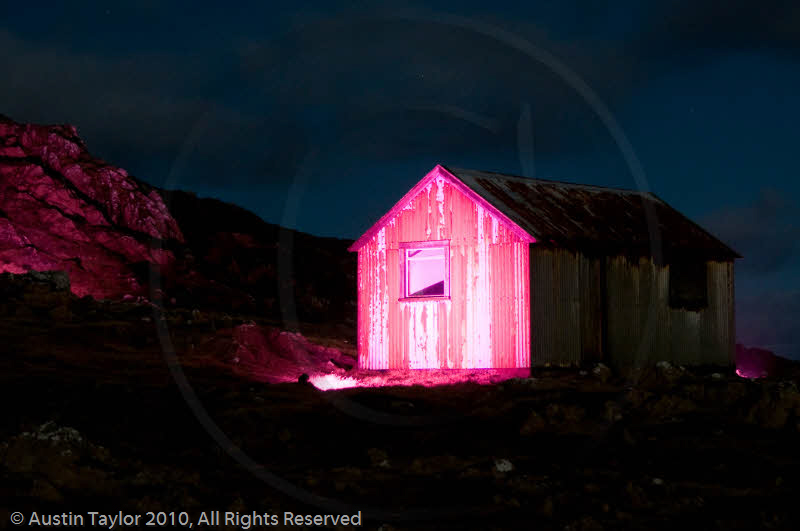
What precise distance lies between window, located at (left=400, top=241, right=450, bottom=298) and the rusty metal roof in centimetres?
200

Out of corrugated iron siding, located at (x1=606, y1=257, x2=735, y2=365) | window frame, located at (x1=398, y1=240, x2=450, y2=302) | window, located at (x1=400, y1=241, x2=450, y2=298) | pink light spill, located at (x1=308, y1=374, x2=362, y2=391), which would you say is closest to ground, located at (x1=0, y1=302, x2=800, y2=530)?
pink light spill, located at (x1=308, y1=374, x2=362, y2=391)

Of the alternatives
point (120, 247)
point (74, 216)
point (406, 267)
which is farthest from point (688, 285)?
point (74, 216)

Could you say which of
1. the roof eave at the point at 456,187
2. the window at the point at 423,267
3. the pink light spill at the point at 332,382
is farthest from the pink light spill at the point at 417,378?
the roof eave at the point at 456,187

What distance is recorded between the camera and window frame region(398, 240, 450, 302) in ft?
80.9

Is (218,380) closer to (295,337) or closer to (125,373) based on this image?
(125,373)

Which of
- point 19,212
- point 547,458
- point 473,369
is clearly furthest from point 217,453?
point 19,212

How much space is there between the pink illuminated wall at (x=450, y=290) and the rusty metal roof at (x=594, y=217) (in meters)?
0.69

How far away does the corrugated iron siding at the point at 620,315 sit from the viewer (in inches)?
936

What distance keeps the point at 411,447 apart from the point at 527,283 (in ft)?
26.4

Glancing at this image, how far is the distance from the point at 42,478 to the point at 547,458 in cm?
741

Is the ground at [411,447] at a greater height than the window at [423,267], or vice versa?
the window at [423,267]

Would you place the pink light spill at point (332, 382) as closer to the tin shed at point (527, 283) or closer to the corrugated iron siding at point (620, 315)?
the tin shed at point (527, 283)

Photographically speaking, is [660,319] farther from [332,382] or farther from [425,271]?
[332,382]

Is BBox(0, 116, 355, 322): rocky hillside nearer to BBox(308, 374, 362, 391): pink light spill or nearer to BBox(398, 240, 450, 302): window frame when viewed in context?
BBox(308, 374, 362, 391): pink light spill
